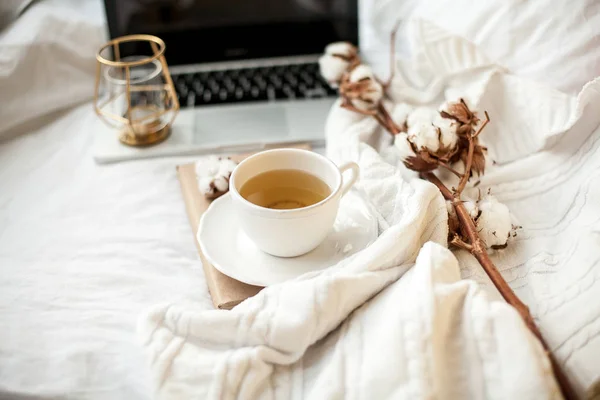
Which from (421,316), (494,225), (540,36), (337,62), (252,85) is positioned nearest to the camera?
(421,316)

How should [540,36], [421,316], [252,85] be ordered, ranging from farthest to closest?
[252,85]
[540,36]
[421,316]

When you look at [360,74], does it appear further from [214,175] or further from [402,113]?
[214,175]

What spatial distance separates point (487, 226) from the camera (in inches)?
18.6

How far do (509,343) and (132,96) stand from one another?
57 centimetres

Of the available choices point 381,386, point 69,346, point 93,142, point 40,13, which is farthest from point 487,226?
point 40,13

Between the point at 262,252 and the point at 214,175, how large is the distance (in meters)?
0.12

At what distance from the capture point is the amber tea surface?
0.52m

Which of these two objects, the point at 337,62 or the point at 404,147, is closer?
the point at 404,147

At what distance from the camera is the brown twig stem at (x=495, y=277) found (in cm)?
36

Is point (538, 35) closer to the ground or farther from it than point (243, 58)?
farther from it

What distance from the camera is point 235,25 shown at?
0.81 m

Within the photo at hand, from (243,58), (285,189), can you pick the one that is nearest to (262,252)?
(285,189)

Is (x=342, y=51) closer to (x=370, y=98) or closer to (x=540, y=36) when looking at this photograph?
(x=370, y=98)

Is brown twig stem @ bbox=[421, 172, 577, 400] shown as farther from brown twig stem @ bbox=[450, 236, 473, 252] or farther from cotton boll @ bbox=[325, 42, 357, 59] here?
cotton boll @ bbox=[325, 42, 357, 59]
